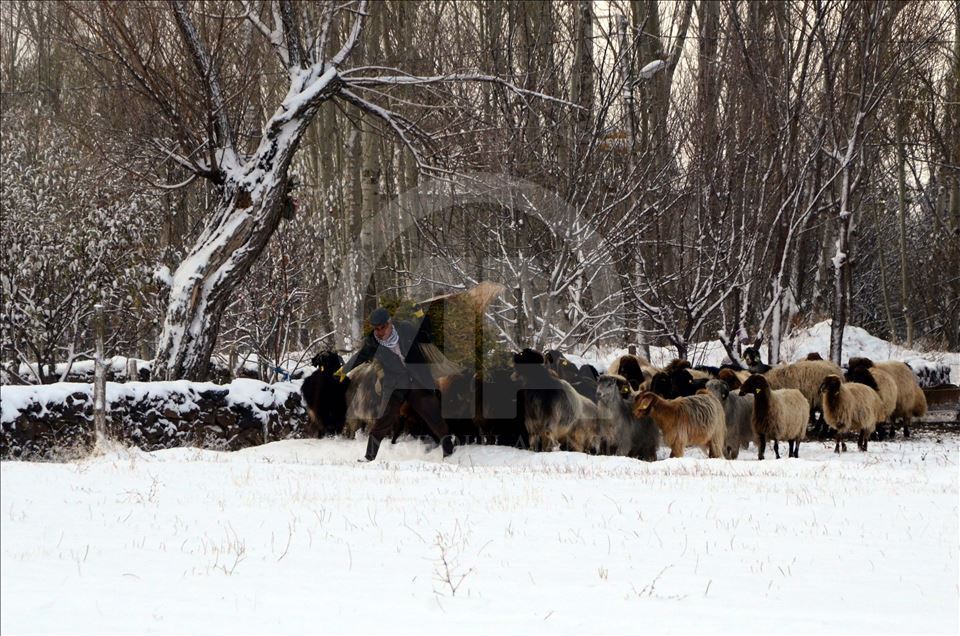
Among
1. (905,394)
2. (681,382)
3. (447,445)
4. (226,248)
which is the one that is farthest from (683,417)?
(905,394)

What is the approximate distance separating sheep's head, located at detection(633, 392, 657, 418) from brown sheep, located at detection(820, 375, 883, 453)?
3096 mm

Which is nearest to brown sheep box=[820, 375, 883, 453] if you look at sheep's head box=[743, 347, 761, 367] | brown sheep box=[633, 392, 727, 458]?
brown sheep box=[633, 392, 727, 458]

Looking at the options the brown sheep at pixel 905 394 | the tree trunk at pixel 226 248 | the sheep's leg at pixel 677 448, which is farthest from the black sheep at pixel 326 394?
the brown sheep at pixel 905 394

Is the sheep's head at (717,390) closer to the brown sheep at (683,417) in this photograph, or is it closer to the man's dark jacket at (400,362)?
the brown sheep at (683,417)

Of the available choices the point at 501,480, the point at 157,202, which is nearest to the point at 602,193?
the point at 157,202

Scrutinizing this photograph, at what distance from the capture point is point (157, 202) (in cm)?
2053

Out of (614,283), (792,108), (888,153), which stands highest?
(888,153)

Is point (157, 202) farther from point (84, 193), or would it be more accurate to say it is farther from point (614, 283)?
point (614, 283)

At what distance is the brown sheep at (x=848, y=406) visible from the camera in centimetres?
1479

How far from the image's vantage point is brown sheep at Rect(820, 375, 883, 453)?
1479 centimetres

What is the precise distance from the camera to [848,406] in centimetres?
1484

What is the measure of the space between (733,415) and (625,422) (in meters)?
1.64

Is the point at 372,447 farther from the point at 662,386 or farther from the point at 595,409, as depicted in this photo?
the point at 662,386

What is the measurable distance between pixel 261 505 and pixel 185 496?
680mm
